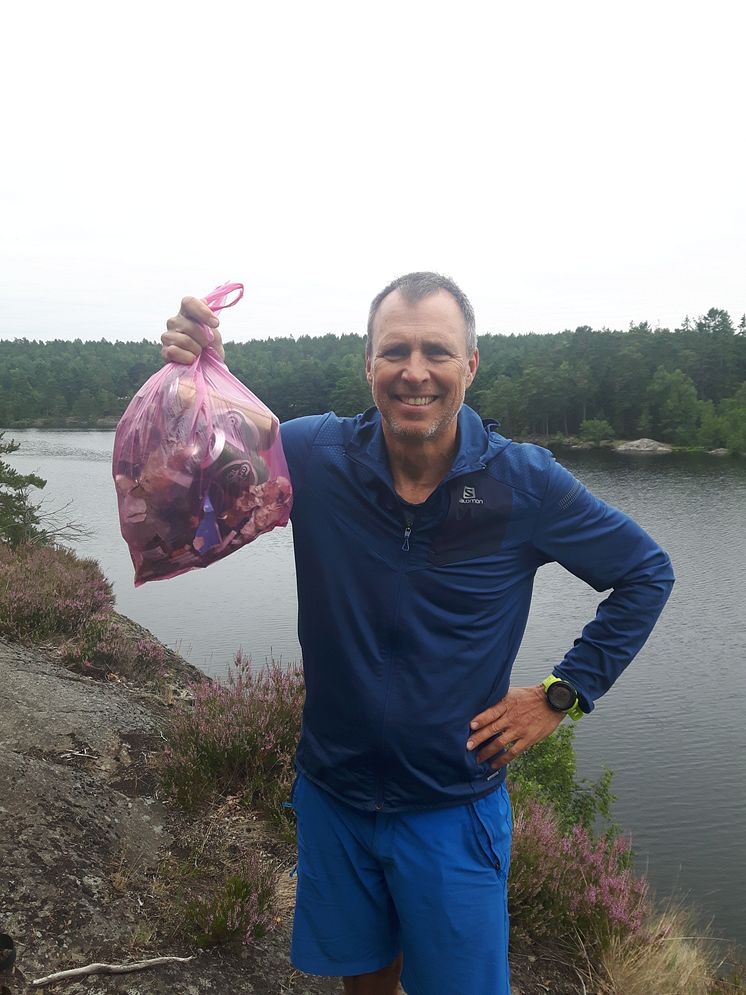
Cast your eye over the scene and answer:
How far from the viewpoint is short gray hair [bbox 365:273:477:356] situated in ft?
6.74

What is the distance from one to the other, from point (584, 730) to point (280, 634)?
5.64 metres

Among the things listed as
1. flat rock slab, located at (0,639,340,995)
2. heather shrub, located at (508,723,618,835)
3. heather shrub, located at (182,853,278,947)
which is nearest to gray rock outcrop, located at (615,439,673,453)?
heather shrub, located at (508,723,618,835)

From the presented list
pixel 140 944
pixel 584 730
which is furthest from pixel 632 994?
pixel 584 730

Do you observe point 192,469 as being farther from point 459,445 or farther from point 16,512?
point 16,512

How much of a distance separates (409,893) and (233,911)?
1440 mm

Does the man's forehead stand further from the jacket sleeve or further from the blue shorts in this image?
the blue shorts

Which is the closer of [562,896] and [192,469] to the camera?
[192,469]

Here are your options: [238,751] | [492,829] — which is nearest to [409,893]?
[492,829]

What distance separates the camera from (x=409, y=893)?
1.99 metres

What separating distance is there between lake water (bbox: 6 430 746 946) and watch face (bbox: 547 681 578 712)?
5479mm

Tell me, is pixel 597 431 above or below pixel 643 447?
above

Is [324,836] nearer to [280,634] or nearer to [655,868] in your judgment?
[655,868]

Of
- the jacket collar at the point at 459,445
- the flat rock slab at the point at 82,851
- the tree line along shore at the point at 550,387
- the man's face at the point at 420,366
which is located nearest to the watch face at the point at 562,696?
the jacket collar at the point at 459,445

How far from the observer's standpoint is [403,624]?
199 cm
